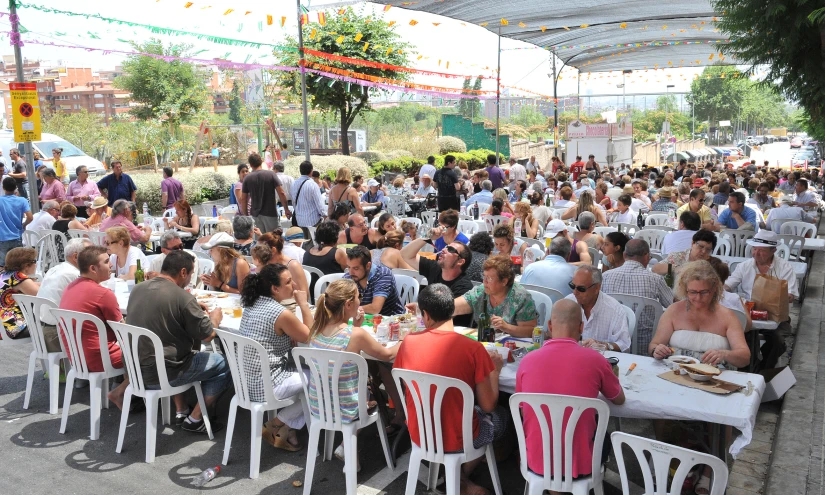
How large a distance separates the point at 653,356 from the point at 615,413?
0.82 meters

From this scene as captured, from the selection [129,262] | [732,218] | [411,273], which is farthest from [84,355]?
[732,218]

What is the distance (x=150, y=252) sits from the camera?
9.05m

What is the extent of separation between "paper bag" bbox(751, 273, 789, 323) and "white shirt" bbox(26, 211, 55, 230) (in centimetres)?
854

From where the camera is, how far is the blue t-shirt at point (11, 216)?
363 inches

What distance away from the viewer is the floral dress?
5.61 metres

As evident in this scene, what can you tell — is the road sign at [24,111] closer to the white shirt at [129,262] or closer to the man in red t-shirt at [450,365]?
the white shirt at [129,262]

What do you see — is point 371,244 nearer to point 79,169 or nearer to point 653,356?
point 653,356

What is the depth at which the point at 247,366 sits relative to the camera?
166 inches

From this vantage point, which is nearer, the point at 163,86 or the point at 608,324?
the point at 608,324

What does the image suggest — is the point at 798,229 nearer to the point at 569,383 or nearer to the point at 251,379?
the point at 569,383

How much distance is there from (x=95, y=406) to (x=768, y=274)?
204 inches

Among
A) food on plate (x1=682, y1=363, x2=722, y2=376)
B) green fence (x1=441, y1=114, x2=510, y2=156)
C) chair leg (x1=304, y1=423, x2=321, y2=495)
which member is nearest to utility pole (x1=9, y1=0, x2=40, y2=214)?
chair leg (x1=304, y1=423, x2=321, y2=495)

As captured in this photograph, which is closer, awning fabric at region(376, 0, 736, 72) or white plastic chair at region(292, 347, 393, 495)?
white plastic chair at region(292, 347, 393, 495)

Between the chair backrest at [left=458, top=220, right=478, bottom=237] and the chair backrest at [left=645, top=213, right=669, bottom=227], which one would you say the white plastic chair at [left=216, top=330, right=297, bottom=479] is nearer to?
the chair backrest at [left=458, top=220, right=478, bottom=237]
